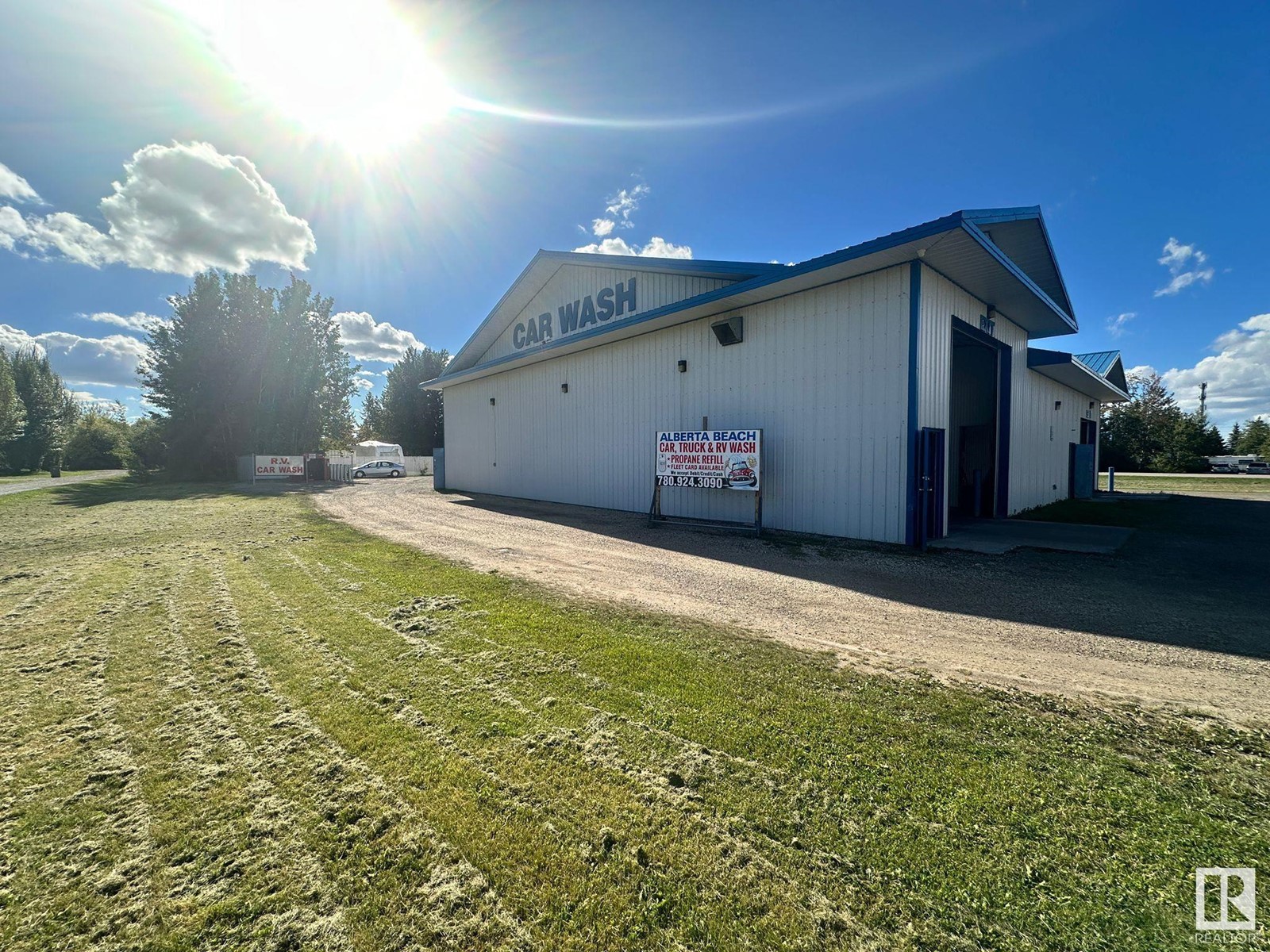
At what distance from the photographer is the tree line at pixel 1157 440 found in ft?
115

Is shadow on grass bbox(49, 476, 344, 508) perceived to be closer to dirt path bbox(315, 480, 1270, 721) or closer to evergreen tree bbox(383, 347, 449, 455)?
dirt path bbox(315, 480, 1270, 721)

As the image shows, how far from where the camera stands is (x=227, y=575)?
608 centimetres

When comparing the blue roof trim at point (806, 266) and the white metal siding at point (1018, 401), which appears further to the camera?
the white metal siding at point (1018, 401)

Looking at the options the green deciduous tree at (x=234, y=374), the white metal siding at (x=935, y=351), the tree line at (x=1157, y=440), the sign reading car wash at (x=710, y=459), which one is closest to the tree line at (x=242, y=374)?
the green deciduous tree at (x=234, y=374)

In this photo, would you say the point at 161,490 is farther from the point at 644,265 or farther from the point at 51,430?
the point at 51,430

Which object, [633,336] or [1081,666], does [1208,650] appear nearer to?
[1081,666]

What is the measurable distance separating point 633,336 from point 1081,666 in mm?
10599

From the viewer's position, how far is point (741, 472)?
368 inches

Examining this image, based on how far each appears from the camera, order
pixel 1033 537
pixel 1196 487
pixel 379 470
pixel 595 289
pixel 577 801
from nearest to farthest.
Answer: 1. pixel 577 801
2. pixel 1033 537
3. pixel 595 289
4. pixel 1196 487
5. pixel 379 470

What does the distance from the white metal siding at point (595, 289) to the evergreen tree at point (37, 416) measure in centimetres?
4501

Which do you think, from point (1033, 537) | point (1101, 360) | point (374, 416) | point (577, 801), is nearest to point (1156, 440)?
point (1101, 360)

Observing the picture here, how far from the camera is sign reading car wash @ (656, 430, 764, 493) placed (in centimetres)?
923

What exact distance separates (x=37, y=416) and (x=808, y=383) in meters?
61.2

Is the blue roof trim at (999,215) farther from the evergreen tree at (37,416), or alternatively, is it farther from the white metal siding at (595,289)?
the evergreen tree at (37,416)
